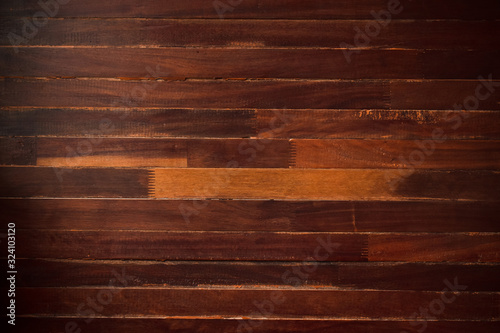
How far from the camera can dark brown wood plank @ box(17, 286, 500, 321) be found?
1699mm

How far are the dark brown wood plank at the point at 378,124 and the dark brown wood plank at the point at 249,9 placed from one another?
52 cm

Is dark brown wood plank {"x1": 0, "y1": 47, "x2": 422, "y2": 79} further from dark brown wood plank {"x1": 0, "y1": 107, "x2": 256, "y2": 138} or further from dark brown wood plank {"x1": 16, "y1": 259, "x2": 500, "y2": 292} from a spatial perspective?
dark brown wood plank {"x1": 16, "y1": 259, "x2": 500, "y2": 292}

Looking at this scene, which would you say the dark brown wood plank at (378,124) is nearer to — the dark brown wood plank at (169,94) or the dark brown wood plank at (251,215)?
the dark brown wood plank at (169,94)

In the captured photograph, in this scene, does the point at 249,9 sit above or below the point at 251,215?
above

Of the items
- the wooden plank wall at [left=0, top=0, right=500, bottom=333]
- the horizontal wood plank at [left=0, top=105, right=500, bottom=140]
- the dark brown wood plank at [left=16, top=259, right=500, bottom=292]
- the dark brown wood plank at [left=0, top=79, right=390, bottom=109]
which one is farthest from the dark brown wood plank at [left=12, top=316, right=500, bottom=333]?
the dark brown wood plank at [left=0, top=79, right=390, bottom=109]

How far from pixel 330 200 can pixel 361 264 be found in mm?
379

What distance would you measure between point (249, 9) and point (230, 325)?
5.54ft

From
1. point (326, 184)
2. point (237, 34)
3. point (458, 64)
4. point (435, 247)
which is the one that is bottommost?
point (435, 247)

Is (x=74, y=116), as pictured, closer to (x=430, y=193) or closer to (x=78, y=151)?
(x=78, y=151)

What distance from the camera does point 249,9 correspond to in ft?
5.67

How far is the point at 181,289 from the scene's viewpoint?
1702 millimetres

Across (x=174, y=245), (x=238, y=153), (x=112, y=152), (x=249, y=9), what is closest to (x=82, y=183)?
(x=112, y=152)

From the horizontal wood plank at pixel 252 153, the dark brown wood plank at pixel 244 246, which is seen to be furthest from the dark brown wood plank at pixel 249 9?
the dark brown wood plank at pixel 244 246

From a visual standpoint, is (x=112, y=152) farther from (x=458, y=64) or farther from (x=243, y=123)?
(x=458, y=64)
